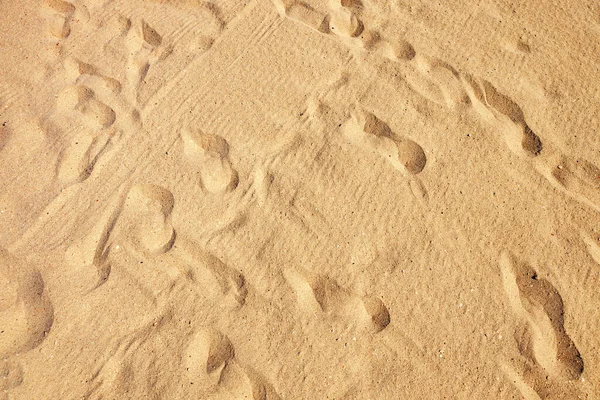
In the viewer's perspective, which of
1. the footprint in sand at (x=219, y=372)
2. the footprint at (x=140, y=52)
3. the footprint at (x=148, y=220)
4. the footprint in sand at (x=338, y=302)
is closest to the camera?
the footprint in sand at (x=219, y=372)

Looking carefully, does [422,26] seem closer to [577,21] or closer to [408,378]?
[577,21]

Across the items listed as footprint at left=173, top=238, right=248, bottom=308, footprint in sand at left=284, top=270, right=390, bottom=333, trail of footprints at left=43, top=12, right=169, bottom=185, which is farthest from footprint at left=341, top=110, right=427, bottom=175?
trail of footprints at left=43, top=12, right=169, bottom=185

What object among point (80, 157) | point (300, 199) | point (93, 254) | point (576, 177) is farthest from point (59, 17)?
point (576, 177)

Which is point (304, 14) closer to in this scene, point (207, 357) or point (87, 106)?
point (87, 106)

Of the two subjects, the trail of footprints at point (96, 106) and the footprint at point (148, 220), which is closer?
the footprint at point (148, 220)

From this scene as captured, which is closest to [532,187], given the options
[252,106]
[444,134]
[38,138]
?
[444,134]

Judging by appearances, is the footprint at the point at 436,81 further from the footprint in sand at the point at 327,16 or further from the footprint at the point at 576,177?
the footprint at the point at 576,177

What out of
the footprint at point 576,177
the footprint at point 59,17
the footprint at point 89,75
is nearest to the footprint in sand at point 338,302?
the footprint at point 576,177
